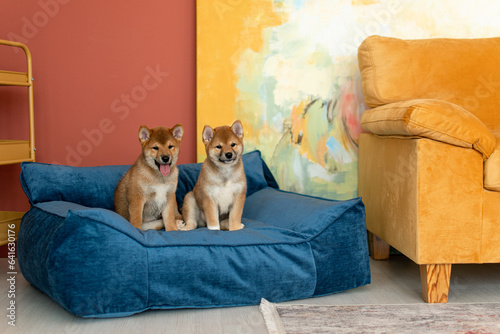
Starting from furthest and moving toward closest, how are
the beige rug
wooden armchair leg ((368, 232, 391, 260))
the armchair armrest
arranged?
1. wooden armchair leg ((368, 232, 391, 260))
2. the armchair armrest
3. the beige rug

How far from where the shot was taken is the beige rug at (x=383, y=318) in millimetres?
1756

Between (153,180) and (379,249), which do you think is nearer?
(153,180)

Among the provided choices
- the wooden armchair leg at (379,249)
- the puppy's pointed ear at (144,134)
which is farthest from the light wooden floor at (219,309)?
the puppy's pointed ear at (144,134)

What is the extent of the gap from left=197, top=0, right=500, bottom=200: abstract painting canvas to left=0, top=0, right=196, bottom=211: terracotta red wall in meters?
0.20

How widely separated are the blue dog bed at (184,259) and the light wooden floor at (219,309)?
47 mm

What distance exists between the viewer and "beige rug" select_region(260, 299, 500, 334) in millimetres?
1756

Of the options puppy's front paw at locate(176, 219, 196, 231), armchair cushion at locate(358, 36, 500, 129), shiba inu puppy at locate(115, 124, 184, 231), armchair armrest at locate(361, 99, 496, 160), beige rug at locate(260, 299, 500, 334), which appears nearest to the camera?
beige rug at locate(260, 299, 500, 334)

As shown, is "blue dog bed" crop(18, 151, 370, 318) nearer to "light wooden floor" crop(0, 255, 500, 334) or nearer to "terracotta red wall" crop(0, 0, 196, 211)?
"light wooden floor" crop(0, 255, 500, 334)

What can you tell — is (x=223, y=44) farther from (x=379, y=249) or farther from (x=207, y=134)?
(x=379, y=249)

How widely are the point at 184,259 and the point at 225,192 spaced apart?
58cm

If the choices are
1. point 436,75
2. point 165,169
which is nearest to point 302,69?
point 436,75

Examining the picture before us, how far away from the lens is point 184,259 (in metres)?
1.93

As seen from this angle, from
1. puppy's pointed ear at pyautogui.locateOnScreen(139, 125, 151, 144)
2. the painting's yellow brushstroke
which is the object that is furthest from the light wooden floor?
the painting's yellow brushstroke

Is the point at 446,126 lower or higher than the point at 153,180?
higher
